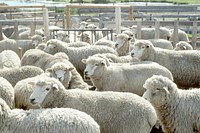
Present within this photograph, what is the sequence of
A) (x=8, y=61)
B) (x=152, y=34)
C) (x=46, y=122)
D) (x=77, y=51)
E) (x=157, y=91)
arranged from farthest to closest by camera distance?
1. (x=152, y=34)
2. (x=77, y=51)
3. (x=8, y=61)
4. (x=157, y=91)
5. (x=46, y=122)

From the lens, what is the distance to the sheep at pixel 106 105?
4859 mm

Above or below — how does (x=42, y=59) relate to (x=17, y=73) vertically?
above

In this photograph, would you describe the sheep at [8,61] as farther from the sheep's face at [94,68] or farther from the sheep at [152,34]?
the sheep at [152,34]

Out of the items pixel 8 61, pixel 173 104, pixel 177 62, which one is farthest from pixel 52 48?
pixel 173 104

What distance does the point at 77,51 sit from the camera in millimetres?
8969

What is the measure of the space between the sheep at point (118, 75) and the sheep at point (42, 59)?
1055mm

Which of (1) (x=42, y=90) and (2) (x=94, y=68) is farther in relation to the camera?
(2) (x=94, y=68)

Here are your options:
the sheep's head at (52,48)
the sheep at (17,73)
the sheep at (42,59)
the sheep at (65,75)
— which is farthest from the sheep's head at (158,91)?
the sheep's head at (52,48)

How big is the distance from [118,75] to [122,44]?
2371mm

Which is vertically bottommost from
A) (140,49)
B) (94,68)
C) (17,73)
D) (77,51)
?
(17,73)

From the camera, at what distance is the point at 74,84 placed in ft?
21.4

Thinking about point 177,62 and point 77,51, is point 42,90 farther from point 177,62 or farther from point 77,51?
point 77,51

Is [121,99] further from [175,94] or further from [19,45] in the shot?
[19,45]

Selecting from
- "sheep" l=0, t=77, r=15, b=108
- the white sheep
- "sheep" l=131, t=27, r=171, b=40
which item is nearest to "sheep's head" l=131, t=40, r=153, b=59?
"sheep" l=0, t=77, r=15, b=108
